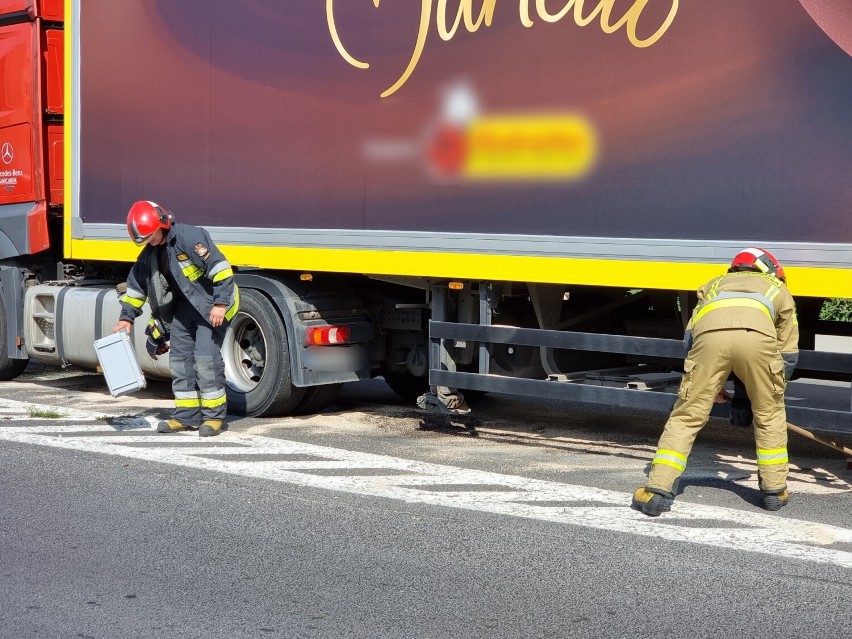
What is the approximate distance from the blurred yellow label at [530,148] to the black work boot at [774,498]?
85.8 inches

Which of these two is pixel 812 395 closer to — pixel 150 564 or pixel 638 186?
pixel 638 186

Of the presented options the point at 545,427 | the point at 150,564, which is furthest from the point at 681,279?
the point at 150,564

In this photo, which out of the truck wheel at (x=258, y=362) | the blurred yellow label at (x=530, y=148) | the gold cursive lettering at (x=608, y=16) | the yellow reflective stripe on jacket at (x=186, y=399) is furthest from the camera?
→ the truck wheel at (x=258, y=362)

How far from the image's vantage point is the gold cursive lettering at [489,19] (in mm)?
6699

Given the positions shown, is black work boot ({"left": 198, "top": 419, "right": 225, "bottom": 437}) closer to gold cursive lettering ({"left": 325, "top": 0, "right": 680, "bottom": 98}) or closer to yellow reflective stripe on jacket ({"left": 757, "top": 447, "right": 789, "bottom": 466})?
gold cursive lettering ({"left": 325, "top": 0, "right": 680, "bottom": 98})

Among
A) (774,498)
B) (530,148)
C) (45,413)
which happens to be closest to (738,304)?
(774,498)

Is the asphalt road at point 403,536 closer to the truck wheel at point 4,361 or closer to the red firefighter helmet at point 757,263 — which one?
the red firefighter helmet at point 757,263

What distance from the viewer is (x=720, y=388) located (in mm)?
6094

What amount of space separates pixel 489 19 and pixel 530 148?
2.82 feet

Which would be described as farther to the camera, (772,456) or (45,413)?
(45,413)

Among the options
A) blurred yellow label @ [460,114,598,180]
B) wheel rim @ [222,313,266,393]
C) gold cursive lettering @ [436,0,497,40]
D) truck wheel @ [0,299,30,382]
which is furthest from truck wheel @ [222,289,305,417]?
truck wheel @ [0,299,30,382]

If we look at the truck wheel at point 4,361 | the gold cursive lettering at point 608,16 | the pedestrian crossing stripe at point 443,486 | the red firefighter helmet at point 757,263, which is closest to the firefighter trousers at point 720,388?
the pedestrian crossing stripe at point 443,486

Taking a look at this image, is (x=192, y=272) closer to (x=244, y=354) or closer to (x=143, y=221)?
(x=143, y=221)

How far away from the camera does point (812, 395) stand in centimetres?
674
